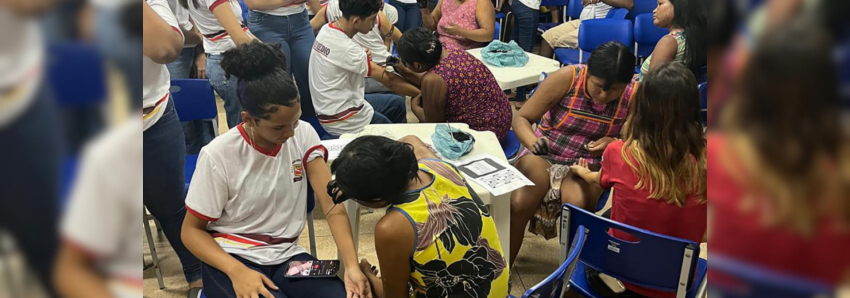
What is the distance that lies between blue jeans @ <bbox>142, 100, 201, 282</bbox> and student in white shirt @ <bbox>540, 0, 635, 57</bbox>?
11.0 ft

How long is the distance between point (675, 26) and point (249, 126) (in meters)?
2.17

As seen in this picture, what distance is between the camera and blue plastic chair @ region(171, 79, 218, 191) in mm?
2678

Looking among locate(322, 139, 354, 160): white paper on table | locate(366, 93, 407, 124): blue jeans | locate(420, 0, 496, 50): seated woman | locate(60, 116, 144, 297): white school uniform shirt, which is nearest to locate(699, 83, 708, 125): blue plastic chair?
locate(60, 116, 144, 297): white school uniform shirt

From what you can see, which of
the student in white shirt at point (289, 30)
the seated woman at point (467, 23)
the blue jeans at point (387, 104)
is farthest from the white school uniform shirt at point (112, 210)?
the seated woman at point (467, 23)

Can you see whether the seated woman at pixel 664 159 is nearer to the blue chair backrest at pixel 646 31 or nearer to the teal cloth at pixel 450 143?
the teal cloth at pixel 450 143

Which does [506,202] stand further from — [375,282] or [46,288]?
[46,288]

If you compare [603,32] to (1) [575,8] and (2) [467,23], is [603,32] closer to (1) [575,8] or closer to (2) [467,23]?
(2) [467,23]

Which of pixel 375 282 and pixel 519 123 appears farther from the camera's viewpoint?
pixel 519 123

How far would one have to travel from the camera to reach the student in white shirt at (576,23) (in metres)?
4.53

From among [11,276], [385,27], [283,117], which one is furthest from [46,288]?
[385,27]

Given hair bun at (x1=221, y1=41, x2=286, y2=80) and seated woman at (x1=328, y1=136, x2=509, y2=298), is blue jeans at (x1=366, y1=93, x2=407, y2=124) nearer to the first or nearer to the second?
hair bun at (x1=221, y1=41, x2=286, y2=80)

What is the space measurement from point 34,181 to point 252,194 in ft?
5.45

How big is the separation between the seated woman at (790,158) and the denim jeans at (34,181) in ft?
0.78

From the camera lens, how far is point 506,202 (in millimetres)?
2266
